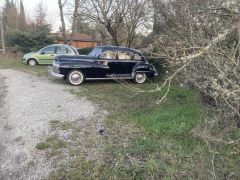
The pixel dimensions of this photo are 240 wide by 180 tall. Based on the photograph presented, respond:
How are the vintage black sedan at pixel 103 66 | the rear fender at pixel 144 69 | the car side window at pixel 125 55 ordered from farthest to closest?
the rear fender at pixel 144 69
the car side window at pixel 125 55
the vintage black sedan at pixel 103 66

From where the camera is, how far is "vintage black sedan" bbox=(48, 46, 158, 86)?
11.6 m

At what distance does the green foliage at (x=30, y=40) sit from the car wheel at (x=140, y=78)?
1709 centimetres

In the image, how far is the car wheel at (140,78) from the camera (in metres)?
12.7

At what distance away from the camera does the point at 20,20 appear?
36844 mm

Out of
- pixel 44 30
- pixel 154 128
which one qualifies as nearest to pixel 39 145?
pixel 154 128

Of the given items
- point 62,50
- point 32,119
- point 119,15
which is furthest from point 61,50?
point 32,119

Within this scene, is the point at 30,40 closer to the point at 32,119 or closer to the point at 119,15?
the point at 119,15

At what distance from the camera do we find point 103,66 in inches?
470

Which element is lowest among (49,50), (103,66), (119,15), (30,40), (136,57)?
(103,66)

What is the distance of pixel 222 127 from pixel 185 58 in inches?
87.5

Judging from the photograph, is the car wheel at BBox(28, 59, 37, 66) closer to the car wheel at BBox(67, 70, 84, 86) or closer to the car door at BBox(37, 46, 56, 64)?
the car door at BBox(37, 46, 56, 64)

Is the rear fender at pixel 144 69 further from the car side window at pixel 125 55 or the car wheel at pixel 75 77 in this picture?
the car wheel at pixel 75 77

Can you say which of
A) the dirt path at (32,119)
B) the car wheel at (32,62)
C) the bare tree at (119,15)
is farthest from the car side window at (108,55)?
the car wheel at (32,62)

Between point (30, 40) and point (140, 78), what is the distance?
1763cm
